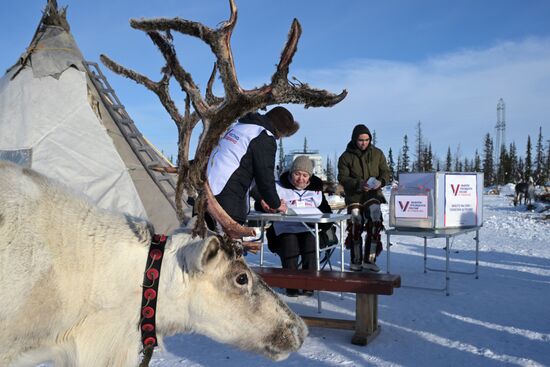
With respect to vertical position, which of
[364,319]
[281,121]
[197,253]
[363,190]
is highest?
[281,121]

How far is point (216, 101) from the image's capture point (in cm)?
317

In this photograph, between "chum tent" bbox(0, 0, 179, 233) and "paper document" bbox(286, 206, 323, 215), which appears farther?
"chum tent" bbox(0, 0, 179, 233)

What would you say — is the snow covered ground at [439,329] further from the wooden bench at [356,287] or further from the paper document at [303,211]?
the paper document at [303,211]

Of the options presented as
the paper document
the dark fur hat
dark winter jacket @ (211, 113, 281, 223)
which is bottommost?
the paper document

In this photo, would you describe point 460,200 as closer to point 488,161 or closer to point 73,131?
point 73,131

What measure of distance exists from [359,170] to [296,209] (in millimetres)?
1590

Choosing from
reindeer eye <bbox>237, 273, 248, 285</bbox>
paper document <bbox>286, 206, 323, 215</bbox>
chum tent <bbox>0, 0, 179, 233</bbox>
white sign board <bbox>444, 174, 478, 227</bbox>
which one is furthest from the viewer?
chum tent <bbox>0, 0, 179, 233</bbox>

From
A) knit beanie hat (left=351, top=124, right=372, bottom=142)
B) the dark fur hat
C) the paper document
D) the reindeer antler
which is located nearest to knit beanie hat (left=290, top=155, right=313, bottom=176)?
the paper document

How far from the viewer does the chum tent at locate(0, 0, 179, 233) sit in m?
7.96

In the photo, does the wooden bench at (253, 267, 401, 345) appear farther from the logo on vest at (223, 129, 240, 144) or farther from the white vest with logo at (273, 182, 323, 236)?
the logo on vest at (223, 129, 240, 144)

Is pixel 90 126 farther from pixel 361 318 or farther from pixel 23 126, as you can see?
pixel 361 318

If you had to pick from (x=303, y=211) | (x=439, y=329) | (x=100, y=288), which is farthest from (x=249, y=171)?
(x=439, y=329)

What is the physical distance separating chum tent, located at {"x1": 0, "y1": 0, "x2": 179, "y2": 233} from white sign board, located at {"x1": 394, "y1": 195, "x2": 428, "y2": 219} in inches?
158

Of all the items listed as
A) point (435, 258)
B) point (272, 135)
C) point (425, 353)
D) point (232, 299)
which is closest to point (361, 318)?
point (425, 353)
